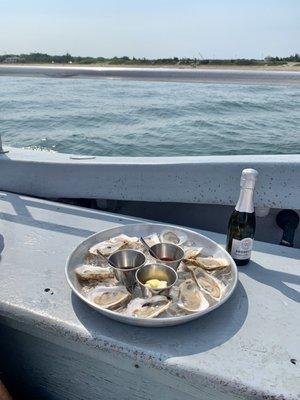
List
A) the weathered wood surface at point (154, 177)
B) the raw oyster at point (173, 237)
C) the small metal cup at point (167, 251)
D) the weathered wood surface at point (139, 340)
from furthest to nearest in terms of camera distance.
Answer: the weathered wood surface at point (154, 177)
the raw oyster at point (173, 237)
the small metal cup at point (167, 251)
the weathered wood surface at point (139, 340)

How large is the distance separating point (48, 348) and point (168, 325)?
1.35ft

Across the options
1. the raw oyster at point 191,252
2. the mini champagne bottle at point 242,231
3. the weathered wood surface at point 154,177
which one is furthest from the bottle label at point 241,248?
the weathered wood surface at point 154,177

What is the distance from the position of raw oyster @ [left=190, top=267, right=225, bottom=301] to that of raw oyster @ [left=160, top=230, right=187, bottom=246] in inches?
6.4

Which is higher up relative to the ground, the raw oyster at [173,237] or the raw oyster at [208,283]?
the raw oyster at [173,237]

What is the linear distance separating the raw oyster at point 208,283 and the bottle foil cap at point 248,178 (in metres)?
0.27

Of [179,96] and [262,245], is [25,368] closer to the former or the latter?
[262,245]

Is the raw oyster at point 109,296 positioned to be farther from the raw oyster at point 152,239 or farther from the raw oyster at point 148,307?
the raw oyster at point 152,239

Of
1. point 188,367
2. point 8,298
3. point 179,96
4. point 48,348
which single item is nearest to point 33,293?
point 8,298

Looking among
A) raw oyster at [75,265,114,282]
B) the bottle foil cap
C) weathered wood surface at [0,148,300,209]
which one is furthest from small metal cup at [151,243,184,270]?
weathered wood surface at [0,148,300,209]

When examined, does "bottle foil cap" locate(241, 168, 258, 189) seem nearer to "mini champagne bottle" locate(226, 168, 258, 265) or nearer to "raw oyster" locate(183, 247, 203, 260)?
"mini champagne bottle" locate(226, 168, 258, 265)

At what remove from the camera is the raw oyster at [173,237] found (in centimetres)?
116

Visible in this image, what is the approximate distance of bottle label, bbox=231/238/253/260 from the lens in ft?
3.60

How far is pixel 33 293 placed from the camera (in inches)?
38.7

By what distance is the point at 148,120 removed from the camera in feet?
25.3
